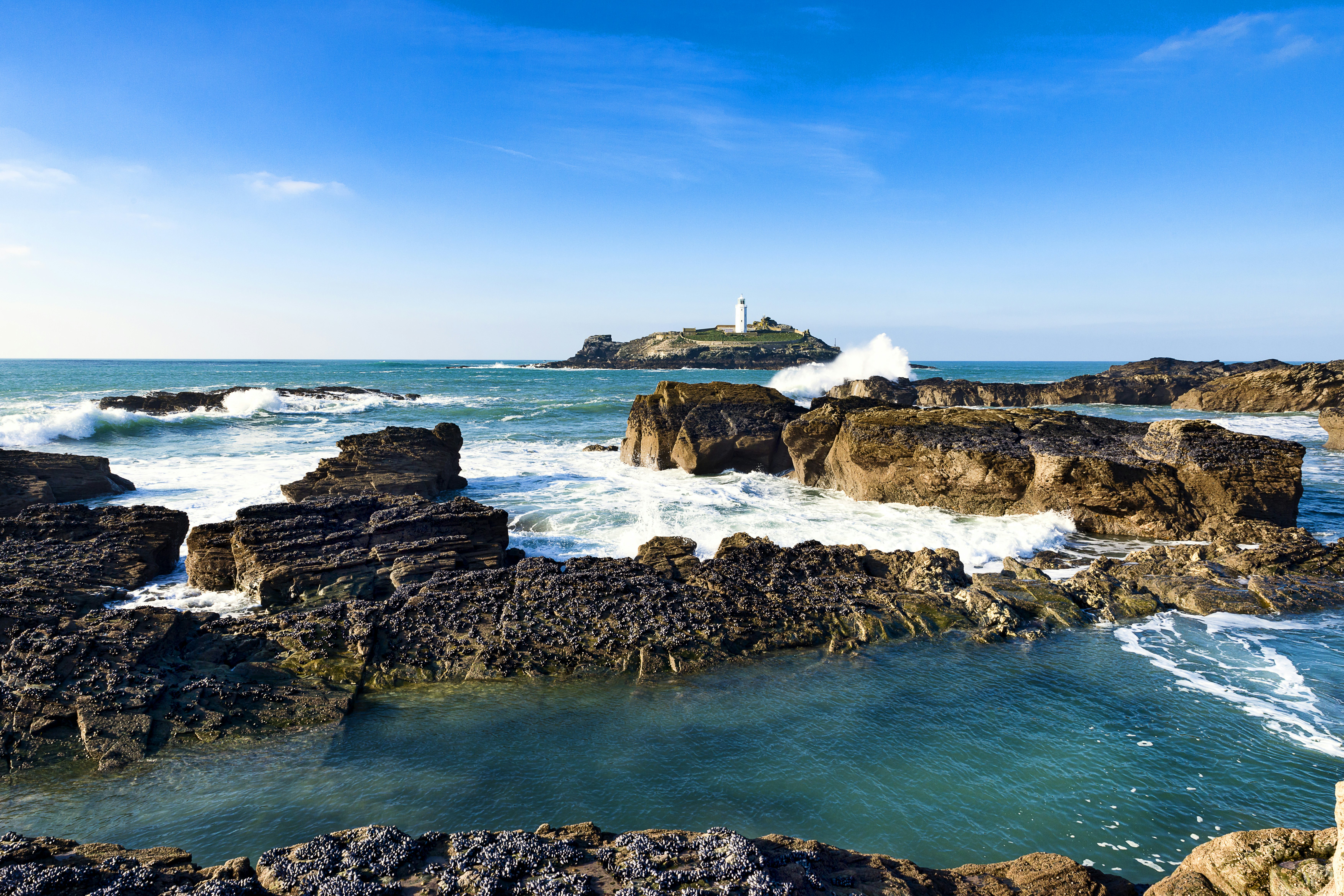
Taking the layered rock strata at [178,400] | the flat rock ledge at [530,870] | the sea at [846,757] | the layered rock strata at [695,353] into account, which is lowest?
the sea at [846,757]

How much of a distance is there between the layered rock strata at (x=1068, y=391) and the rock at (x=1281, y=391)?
21.7 feet

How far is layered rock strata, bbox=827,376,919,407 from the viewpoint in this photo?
5494 cm

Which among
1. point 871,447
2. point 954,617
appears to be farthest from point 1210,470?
point 954,617

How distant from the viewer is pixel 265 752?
7.74 metres

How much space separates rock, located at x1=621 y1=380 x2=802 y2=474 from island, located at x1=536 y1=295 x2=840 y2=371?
121 m

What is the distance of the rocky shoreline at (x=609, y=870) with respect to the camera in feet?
15.9

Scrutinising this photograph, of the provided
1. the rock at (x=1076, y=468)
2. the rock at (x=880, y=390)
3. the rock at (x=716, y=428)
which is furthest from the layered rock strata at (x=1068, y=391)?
the rock at (x=1076, y=468)

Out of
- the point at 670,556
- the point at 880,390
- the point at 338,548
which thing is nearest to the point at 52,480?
the point at 338,548

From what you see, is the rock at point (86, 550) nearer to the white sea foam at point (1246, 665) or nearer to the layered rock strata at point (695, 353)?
the white sea foam at point (1246, 665)

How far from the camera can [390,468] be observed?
18.8m

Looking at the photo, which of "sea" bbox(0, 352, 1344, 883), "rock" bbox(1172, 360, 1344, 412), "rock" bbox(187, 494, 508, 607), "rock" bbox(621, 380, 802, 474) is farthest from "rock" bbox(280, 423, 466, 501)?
"rock" bbox(1172, 360, 1344, 412)

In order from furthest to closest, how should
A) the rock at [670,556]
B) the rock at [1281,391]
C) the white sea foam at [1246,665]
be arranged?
the rock at [1281,391], the rock at [670,556], the white sea foam at [1246,665]

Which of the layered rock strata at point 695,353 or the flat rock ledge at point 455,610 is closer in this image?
the flat rock ledge at point 455,610

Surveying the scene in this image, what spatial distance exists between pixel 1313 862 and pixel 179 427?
47638 mm
